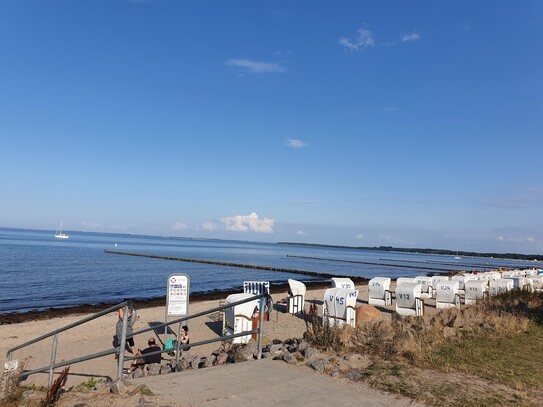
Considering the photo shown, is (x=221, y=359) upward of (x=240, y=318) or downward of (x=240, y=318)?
upward

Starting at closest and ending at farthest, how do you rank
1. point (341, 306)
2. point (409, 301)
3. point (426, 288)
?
point (341, 306)
point (409, 301)
point (426, 288)

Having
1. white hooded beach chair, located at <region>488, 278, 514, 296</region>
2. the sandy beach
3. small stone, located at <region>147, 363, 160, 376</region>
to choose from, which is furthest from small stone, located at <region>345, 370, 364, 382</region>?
white hooded beach chair, located at <region>488, 278, 514, 296</region>

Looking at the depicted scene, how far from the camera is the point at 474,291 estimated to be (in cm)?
1916

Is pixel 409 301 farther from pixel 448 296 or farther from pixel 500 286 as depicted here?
pixel 500 286

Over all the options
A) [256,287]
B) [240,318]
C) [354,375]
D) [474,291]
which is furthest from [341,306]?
[474,291]

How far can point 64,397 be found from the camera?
4539 millimetres

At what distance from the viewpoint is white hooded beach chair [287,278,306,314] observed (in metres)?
17.7

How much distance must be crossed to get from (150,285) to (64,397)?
32205 millimetres

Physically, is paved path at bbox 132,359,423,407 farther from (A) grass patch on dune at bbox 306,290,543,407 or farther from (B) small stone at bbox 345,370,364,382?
(A) grass patch on dune at bbox 306,290,543,407

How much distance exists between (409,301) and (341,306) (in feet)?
15.5

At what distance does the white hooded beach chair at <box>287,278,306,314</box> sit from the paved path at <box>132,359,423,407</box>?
12287mm

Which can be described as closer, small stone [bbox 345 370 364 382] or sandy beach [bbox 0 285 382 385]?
small stone [bbox 345 370 364 382]

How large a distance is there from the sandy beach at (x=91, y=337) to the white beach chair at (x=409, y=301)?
4215 millimetres

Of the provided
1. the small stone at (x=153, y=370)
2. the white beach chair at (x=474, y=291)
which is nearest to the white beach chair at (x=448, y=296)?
the white beach chair at (x=474, y=291)
